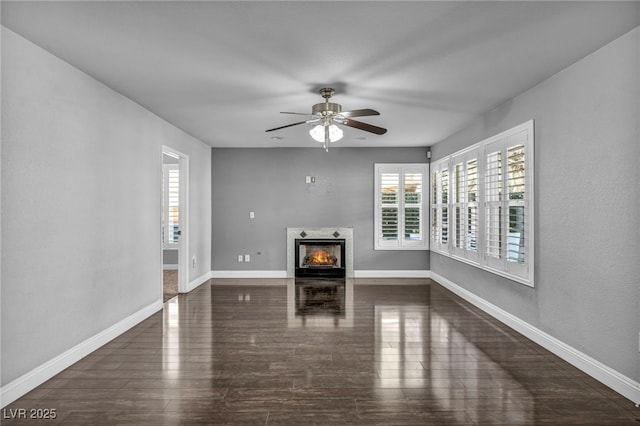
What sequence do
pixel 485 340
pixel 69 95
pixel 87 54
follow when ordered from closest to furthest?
pixel 87 54, pixel 69 95, pixel 485 340

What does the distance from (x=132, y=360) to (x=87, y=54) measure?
A: 248cm

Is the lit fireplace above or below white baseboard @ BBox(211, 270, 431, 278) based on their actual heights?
above

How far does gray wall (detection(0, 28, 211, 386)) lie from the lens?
2613 millimetres

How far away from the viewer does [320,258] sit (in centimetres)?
745

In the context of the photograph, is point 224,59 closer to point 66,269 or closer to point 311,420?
point 66,269

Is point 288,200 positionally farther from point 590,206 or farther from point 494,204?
point 590,206

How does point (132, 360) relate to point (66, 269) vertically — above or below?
below

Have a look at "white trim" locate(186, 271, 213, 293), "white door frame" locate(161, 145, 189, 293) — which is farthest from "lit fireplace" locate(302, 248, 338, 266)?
"white door frame" locate(161, 145, 189, 293)

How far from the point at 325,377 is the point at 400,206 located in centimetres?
479

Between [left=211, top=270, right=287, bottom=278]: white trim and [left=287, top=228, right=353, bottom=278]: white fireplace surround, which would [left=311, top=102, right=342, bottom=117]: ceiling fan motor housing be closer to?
[left=287, top=228, right=353, bottom=278]: white fireplace surround

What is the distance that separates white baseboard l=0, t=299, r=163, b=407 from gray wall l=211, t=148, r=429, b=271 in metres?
3.04

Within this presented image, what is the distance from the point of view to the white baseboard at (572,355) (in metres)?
2.66

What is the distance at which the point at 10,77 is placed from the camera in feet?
8.47

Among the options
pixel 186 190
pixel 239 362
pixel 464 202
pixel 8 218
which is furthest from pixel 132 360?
pixel 464 202
